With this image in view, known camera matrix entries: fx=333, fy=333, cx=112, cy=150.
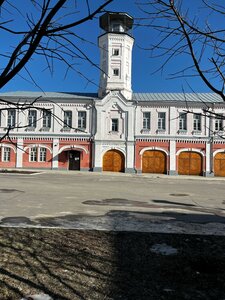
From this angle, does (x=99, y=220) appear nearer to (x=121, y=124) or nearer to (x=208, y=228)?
(x=208, y=228)

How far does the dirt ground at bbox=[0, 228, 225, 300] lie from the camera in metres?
3.65

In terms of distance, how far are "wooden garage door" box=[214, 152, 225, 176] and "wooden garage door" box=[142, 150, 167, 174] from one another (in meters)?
5.51

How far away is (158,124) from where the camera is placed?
36.2m

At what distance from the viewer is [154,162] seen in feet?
116

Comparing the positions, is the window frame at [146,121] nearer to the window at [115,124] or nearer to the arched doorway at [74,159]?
the window at [115,124]

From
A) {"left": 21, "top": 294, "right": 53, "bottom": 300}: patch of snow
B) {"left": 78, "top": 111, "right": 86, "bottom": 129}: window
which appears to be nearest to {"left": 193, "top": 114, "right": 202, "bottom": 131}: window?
{"left": 78, "top": 111, "right": 86, "bottom": 129}: window

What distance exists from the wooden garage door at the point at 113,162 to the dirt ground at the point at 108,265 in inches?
1137

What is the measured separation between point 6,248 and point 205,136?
32.8 metres

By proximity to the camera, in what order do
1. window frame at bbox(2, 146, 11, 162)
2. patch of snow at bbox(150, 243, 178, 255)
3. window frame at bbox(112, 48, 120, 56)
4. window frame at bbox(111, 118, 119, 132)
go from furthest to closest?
window frame at bbox(112, 48, 120, 56) → window frame at bbox(111, 118, 119, 132) → window frame at bbox(2, 146, 11, 162) → patch of snow at bbox(150, 243, 178, 255)

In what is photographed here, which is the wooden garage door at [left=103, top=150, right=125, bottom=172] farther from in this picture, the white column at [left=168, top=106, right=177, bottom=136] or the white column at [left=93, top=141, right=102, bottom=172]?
the white column at [left=168, top=106, right=177, bottom=136]

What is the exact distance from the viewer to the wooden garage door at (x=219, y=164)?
35.4 m

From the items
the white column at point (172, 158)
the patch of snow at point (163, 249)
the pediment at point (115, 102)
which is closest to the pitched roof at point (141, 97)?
the pediment at point (115, 102)

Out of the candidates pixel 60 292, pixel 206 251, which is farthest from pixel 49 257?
pixel 206 251

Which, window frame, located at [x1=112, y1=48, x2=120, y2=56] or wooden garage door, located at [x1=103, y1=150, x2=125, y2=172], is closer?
wooden garage door, located at [x1=103, y1=150, x2=125, y2=172]
